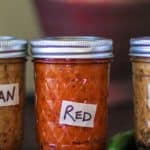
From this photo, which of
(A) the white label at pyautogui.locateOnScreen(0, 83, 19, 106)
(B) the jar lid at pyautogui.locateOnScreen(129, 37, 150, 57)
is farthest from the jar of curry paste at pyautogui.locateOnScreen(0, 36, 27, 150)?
(B) the jar lid at pyautogui.locateOnScreen(129, 37, 150, 57)

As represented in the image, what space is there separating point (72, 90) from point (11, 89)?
0.07m

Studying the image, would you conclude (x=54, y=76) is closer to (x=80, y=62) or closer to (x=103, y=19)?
(x=80, y=62)

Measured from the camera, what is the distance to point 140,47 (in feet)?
1.71

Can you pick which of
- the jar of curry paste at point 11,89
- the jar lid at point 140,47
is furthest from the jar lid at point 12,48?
the jar lid at point 140,47

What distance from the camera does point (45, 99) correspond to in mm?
529

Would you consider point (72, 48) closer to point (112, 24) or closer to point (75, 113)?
point (75, 113)

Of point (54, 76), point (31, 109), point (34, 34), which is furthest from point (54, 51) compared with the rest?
point (34, 34)

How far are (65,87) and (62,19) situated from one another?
0.25 metres

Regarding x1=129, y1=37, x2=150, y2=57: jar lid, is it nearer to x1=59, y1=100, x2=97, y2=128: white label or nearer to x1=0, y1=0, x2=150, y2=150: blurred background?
x1=59, y1=100, x2=97, y2=128: white label

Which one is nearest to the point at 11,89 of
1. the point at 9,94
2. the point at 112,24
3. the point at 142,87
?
the point at 9,94

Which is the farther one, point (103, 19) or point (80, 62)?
point (103, 19)

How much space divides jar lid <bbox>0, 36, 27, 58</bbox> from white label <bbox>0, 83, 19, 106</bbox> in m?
0.03

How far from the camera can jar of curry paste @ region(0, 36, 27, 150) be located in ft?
1.71

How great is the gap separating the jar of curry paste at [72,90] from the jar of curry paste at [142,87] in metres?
0.03
